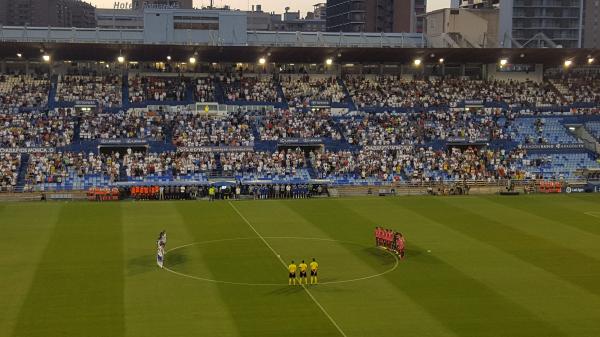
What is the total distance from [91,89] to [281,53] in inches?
750

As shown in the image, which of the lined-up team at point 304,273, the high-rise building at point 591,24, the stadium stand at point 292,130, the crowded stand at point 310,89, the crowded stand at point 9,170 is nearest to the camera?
the lined-up team at point 304,273

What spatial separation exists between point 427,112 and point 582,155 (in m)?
15.4

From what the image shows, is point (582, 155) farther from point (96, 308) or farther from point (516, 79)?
point (96, 308)

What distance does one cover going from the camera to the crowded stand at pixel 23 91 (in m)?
73.3

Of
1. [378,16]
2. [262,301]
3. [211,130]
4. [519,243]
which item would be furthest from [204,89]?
[378,16]

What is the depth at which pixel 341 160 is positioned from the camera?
6981cm

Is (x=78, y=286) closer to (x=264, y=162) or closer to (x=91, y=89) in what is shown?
(x=264, y=162)

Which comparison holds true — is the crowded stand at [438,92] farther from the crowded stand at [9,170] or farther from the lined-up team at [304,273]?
the lined-up team at [304,273]

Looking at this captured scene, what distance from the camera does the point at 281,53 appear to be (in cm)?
7950

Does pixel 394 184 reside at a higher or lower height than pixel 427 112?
lower

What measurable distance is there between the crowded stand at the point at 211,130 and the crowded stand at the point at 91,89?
7.28m

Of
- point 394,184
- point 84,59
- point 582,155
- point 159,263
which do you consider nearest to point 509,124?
point 582,155

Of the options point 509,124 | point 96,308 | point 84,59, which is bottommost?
point 96,308

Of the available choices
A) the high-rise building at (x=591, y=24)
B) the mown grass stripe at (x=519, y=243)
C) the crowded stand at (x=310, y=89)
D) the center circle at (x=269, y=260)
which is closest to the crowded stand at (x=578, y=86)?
the crowded stand at (x=310, y=89)
